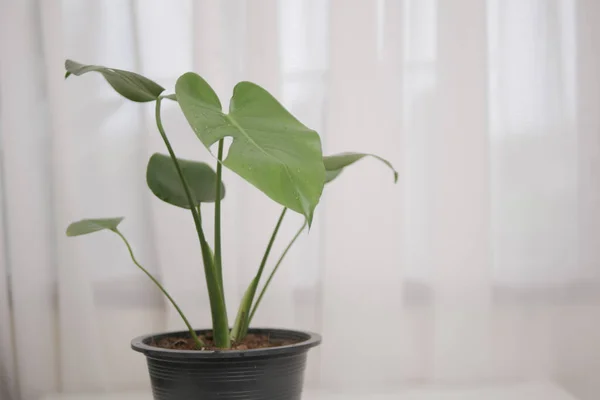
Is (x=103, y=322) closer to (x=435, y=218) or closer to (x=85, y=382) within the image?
(x=85, y=382)

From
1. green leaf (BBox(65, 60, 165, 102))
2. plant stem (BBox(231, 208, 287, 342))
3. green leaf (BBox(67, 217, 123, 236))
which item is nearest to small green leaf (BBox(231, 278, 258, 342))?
plant stem (BBox(231, 208, 287, 342))

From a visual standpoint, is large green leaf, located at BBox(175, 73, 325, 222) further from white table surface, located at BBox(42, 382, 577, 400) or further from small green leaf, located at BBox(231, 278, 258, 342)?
white table surface, located at BBox(42, 382, 577, 400)

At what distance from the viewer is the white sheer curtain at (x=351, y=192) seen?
1487 mm

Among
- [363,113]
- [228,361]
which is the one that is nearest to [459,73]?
[363,113]

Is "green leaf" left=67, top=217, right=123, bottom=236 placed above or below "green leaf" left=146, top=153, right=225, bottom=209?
below

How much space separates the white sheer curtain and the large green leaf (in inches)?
25.3

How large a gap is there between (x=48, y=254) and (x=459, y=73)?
36.8 inches

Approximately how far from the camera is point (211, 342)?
119 centimetres

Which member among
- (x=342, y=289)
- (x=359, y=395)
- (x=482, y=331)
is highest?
(x=342, y=289)

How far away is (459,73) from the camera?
4.97ft

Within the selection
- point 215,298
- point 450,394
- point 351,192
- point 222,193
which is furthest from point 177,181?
point 450,394

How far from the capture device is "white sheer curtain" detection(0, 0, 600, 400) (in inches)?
58.6

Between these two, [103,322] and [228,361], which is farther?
[103,322]

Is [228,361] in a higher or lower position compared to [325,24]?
lower
